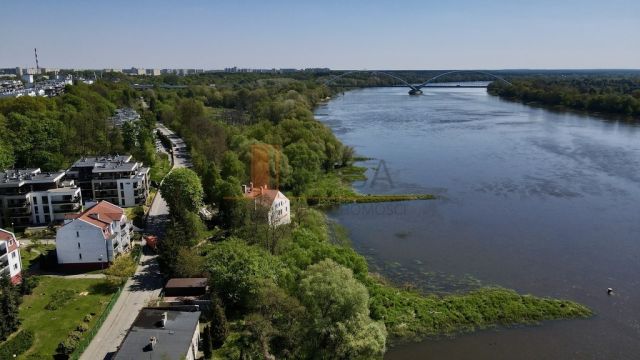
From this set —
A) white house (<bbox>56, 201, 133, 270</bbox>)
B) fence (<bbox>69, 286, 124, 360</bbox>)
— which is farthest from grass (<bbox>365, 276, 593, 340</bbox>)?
white house (<bbox>56, 201, 133, 270</bbox>)

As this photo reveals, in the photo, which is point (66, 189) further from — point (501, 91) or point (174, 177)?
point (501, 91)

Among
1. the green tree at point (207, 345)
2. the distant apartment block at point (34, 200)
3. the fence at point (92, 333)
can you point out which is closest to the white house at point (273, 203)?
the fence at point (92, 333)

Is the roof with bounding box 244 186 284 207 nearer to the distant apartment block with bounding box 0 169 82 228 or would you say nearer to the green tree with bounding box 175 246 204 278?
the green tree with bounding box 175 246 204 278

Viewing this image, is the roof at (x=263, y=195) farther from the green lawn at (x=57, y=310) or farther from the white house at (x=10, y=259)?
the white house at (x=10, y=259)

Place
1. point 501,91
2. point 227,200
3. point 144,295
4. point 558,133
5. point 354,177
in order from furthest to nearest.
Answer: point 501,91, point 558,133, point 354,177, point 227,200, point 144,295

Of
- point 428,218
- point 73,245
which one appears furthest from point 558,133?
point 73,245

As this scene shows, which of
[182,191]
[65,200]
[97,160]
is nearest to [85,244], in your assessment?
[182,191]
